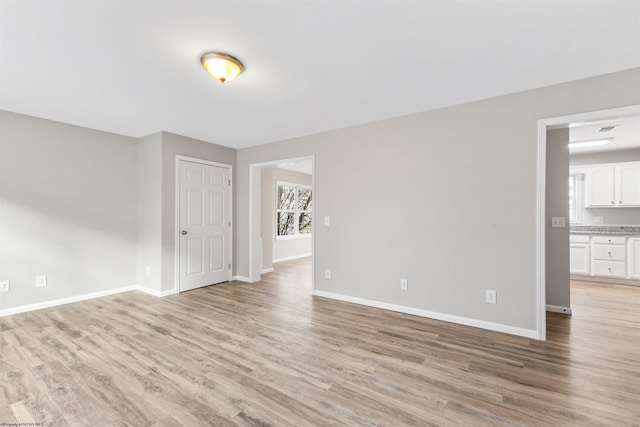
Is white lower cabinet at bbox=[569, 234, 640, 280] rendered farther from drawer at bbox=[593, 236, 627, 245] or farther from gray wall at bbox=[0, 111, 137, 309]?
gray wall at bbox=[0, 111, 137, 309]

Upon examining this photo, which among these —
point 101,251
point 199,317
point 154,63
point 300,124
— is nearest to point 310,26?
point 154,63

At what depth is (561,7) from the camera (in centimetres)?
170

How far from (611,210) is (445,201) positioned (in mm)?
4744

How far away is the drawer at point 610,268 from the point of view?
4.73 meters

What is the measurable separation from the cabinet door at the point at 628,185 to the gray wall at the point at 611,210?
26 centimetres

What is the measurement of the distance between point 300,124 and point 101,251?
11.5 feet

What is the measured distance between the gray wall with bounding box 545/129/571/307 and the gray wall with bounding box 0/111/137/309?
603 centimetres

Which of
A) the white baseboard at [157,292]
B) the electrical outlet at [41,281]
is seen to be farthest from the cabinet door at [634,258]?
the electrical outlet at [41,281]

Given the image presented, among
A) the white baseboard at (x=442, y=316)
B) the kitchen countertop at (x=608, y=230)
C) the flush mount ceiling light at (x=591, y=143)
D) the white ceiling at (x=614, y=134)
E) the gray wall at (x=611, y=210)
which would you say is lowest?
the white baseboard at (x=442, y=316)

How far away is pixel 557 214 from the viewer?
348cm

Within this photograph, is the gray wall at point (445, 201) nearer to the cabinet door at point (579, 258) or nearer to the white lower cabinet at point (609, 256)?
the cabinet door at point (579, 258)

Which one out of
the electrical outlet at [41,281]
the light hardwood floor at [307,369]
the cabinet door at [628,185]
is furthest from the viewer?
the cabinet door at [628,185]

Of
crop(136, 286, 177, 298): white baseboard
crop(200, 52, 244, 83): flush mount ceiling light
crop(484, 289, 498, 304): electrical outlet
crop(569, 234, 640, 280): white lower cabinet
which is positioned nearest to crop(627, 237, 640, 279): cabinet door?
crop(569, 234, 640, 280): white lower cabinet

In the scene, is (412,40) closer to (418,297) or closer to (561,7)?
(561,7)
